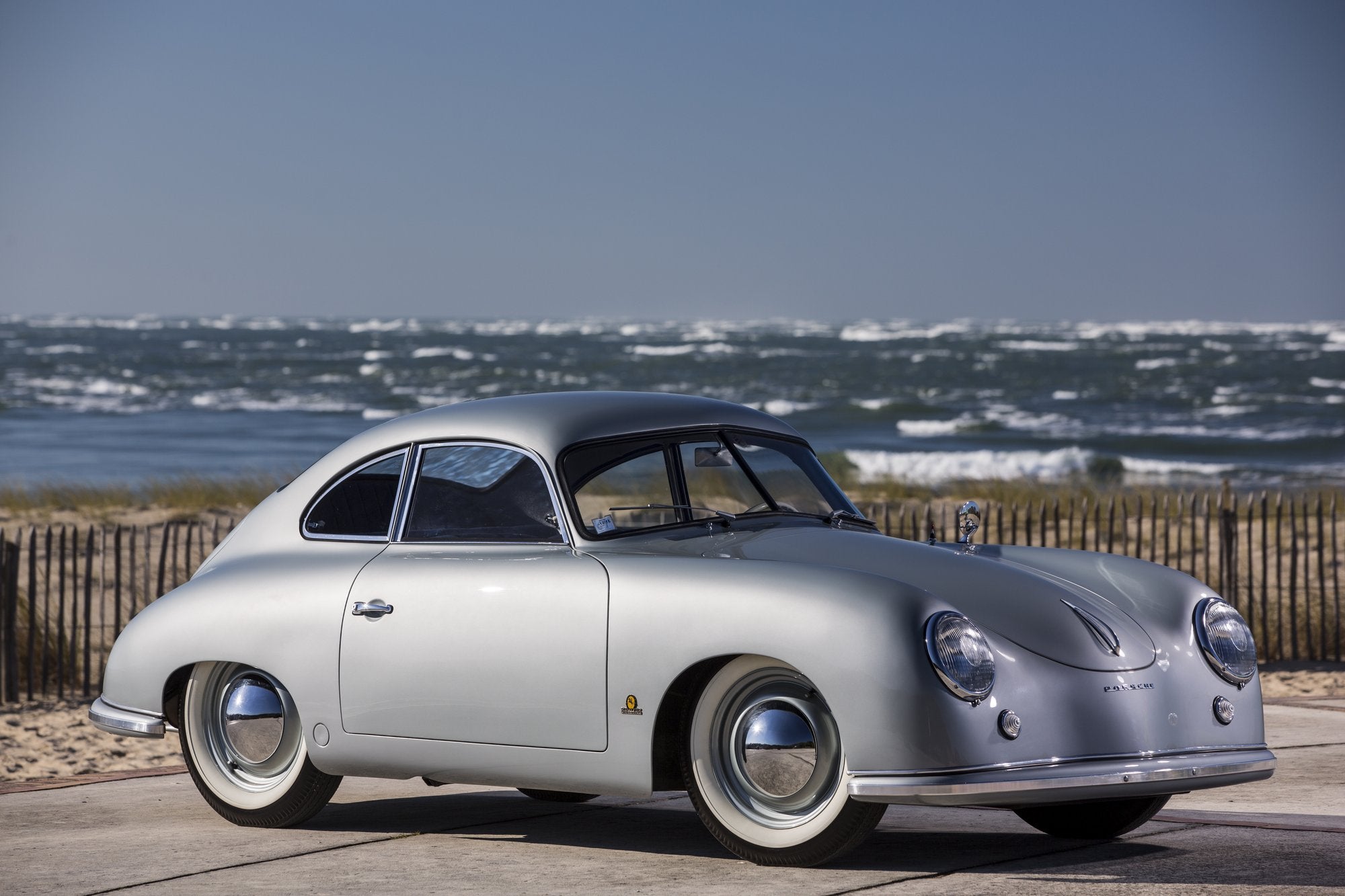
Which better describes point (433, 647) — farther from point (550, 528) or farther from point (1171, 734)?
point (1171, 734)

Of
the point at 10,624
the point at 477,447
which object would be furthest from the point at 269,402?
the point at 477,447

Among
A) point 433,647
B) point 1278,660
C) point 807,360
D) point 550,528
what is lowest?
point 1278,660

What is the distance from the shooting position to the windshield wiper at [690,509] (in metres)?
5.96

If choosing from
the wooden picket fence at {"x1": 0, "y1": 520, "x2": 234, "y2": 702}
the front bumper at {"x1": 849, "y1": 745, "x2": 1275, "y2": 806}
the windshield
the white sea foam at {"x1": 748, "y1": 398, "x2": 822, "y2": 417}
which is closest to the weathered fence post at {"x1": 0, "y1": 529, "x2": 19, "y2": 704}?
the wooden picket fence at {"x1": 0, "y1": 520, "x2": 234, "y2": 702}

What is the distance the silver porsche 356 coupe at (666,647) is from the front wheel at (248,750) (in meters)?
0.01

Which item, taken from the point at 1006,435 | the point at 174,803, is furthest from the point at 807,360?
the point at 174,803

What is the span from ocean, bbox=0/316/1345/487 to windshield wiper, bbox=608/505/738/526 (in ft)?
61.2

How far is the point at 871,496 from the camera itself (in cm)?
2161

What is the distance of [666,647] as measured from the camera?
5.20 metres

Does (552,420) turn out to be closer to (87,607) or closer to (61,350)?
(87,607)

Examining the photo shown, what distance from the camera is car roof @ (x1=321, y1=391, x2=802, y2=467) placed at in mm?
6043

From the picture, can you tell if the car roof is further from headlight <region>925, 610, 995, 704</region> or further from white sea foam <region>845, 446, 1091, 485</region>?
white sea foam <region>845, 446, 1091, 485</region>

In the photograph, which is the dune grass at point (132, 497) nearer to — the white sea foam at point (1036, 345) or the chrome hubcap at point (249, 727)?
the chrome hubcap at point (249, 727)

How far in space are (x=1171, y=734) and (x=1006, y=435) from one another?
37564 millimetres
